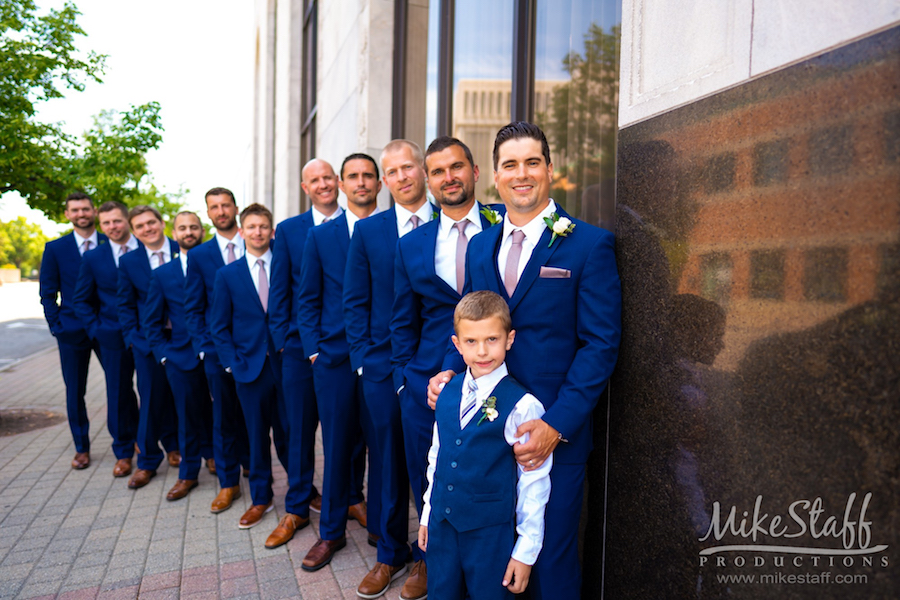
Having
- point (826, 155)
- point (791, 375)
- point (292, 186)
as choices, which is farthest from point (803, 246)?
point (292, 186)

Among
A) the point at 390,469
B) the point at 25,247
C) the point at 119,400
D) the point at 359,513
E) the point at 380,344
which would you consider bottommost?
the point at 359,513

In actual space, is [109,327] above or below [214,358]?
above

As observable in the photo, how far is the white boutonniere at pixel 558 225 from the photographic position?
2.36 metres

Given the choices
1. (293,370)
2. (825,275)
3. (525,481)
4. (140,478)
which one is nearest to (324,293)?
(293,370)

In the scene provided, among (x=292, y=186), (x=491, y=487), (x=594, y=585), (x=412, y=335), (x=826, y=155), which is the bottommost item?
(x=594, y=585)

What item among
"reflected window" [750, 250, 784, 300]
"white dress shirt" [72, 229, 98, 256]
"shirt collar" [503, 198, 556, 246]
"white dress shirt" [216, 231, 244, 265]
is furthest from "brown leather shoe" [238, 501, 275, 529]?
"reflected window" [750, 250, 784, 300]

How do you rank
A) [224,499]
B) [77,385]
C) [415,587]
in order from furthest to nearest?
[77,385] → [224,499] → [415,587]

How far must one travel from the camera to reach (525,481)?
231 centimetres

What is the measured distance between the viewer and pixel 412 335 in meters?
3.09

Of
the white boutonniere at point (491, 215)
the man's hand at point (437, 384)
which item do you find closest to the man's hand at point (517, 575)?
the man's hand at point (437, 384)

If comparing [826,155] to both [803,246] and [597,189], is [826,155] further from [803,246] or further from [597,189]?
[597,189]

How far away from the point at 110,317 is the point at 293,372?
2669mm

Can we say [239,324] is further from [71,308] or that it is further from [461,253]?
[71,308]

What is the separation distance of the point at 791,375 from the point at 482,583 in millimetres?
1323
